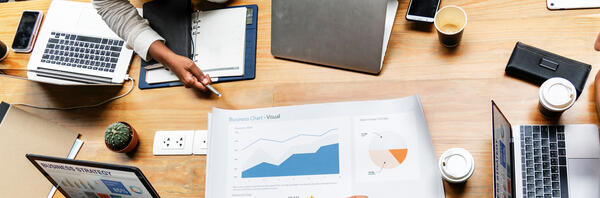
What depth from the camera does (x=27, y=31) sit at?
1184 millimetres

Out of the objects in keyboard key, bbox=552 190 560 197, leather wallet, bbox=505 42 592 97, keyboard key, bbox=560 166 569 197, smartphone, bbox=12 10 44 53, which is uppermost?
smartphone, bbox=12 10 44 53

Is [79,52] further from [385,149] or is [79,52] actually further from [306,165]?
[385,149]

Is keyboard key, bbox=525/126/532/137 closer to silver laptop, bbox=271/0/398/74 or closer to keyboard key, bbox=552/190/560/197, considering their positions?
keyboard key, bbox=552/190/560/197

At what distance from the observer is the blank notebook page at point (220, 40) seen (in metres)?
1.03

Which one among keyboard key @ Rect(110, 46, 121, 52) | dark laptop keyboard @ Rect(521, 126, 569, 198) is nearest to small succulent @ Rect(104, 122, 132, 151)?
keyboard key @ Rect(110, 46, 121, 52)

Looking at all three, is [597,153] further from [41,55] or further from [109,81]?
[41,55]

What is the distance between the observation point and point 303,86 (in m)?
1.00

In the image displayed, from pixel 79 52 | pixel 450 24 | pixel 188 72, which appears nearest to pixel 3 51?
pixel 79 52

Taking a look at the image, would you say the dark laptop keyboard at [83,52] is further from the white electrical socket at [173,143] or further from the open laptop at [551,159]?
the open laptop at [551,159]

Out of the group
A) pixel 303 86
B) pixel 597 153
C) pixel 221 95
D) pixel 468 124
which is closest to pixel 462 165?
pixel 468 124

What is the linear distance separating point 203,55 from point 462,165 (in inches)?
23.3

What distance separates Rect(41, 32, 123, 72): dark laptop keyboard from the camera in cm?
109

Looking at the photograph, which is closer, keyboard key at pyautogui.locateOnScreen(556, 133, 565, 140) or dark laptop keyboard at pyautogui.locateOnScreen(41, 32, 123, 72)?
keyboard key at pyautogui.locateOnScreen(556, 133, 565, 140)

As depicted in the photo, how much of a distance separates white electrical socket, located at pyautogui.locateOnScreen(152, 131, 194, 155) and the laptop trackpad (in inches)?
28.8
